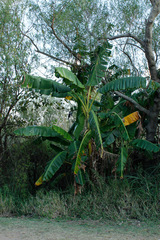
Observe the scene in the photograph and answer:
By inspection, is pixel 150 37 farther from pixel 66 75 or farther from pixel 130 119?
pixel 66 75

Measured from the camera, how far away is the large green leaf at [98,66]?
843 cm

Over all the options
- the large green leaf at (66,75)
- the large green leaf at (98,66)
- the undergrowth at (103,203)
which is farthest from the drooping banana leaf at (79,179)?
the large green leaf at (98,66)

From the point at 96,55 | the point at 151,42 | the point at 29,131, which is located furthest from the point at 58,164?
the point at 151,42

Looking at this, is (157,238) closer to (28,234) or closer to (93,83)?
(28,234)

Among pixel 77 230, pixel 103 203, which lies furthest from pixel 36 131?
pixel 77 230

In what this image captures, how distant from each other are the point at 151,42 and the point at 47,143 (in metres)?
5.66

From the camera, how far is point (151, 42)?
957 centimetres

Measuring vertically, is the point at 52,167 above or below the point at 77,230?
above

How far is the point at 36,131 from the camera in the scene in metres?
8.37

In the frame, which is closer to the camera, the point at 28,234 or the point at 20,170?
the point at 28,234

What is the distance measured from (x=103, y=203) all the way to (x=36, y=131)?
2936 mm

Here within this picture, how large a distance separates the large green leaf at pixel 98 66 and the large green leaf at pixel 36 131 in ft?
6.27

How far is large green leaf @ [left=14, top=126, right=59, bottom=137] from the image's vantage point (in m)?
8.27

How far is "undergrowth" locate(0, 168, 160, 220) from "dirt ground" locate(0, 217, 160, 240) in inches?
15.7
